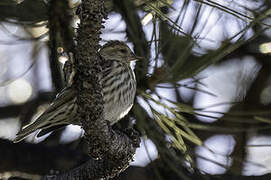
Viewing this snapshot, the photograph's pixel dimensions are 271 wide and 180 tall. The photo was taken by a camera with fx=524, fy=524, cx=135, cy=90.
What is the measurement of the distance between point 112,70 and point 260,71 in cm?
114

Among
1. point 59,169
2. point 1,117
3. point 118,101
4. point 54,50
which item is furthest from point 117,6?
point 1,117

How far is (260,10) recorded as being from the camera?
258 centimetres

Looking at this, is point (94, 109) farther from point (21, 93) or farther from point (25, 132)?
point (21, 93)

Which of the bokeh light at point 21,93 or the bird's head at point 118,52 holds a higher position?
the bird's head at point 118,52

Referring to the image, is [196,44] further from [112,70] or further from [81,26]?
[112,70]

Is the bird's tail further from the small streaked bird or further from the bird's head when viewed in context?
the bird's head

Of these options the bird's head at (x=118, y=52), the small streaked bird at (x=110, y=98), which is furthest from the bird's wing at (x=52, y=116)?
the bird's head at (x=118, y=52)

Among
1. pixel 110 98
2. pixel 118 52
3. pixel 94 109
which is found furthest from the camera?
pixel 118 52

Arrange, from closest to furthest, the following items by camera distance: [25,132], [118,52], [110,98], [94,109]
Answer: [94,109]
[25,132]
[110,98]
[118,52]

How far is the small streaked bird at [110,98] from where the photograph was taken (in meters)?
2.85

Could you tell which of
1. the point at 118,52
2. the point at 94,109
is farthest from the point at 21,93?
the point at 94,109

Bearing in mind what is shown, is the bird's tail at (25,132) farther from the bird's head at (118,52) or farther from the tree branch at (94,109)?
the bird's head at (118,52)

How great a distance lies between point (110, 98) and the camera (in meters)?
3.13

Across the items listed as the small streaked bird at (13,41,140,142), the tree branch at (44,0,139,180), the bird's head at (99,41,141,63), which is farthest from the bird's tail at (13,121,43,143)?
the bird's head at (99,41,141,63)
